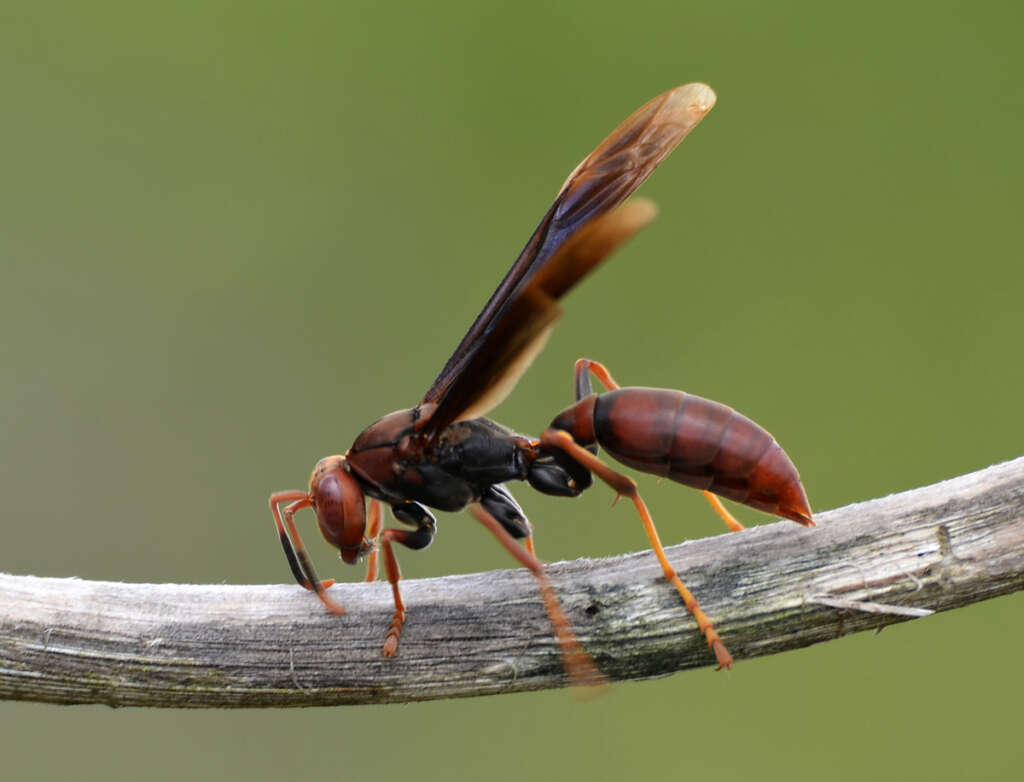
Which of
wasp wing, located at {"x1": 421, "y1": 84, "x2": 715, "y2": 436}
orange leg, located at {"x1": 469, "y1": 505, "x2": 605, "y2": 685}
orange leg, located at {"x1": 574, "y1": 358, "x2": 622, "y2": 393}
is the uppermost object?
wasp wing, located at {"x1": 421, "y1": 84, "x2": 715, "y2": 436}

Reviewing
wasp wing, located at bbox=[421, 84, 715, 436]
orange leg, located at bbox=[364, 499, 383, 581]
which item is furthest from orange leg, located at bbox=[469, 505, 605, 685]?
orange leg, located at bbox=[364, 499, 383, 581]

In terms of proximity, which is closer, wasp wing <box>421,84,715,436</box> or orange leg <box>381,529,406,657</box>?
orange leg <box>381,529,406,657</box>

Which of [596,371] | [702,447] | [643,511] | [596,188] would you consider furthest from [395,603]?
[596,188]

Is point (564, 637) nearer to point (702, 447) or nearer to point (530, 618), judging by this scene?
point (530, 618)

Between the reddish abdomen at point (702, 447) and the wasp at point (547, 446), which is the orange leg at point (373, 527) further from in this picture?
the reddish abdomen at point (702, 447)

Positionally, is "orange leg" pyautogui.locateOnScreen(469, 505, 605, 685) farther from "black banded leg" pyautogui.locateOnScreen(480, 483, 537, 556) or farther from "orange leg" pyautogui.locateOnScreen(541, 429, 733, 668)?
"black banded leg" pyautogui.locateOnScreen(480, 483, 537, 556)

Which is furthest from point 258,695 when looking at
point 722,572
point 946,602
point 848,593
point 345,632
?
point 946,602
